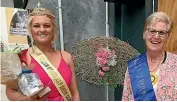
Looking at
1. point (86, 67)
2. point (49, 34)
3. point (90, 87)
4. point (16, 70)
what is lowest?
point (90, 87)

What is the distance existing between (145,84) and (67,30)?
8.49ft

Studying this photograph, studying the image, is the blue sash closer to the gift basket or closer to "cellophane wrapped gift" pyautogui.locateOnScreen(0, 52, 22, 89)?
the gift basket

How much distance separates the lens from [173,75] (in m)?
2.37

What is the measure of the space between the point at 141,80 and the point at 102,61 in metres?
1.45

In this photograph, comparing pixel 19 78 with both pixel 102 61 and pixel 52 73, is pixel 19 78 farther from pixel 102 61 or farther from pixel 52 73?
pixel 102 61

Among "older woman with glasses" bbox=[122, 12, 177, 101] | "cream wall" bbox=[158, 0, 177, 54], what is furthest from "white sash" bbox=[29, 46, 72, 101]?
"cream wall" bbox=[158, 0, 177, 54]

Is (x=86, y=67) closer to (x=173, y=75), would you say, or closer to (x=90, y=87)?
(x=90, y=87)

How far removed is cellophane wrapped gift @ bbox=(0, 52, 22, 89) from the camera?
77.7 inches

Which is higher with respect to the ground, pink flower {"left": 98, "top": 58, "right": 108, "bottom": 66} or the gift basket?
the gift basket

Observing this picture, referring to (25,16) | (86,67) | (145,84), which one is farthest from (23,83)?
(86,67)

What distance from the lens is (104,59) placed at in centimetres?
393

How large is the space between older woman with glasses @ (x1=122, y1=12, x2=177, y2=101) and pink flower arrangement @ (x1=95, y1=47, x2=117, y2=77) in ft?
4.59

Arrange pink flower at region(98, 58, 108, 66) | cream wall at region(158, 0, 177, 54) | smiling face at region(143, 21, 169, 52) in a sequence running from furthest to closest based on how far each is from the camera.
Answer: pink flower at region(98, 58, 108, 66), cream wall at region(158, 0, 177, 54), smiling face at region(143, 21, 169, 52)

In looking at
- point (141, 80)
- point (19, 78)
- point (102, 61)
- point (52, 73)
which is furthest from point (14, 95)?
point (102, 61)
